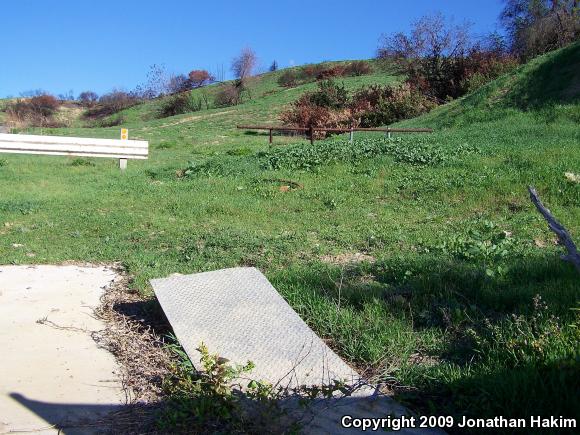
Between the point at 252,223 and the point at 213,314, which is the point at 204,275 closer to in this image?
the point at 213,314

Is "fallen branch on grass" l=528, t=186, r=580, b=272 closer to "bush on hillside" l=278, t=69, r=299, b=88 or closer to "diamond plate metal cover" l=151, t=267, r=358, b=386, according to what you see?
"diamond plate metal cover" l=151, t=267, r=358, b=386

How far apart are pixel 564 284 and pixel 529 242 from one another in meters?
1.63

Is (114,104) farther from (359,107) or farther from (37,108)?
(359,107)

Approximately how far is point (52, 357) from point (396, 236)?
12.1 feet

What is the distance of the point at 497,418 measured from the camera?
2.62 m

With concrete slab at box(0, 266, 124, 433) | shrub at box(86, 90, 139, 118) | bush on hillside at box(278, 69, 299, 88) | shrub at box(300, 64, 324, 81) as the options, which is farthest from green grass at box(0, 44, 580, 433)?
shrub at box(86, 90, 139, 118)

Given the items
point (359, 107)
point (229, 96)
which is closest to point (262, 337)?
point (359, 107)

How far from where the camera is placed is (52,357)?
11.7 feet

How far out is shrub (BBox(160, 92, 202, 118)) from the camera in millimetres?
45188

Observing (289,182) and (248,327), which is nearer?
(248,327)

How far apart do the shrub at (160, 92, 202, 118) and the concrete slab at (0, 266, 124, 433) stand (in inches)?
1620

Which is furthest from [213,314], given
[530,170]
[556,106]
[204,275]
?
[556,106]

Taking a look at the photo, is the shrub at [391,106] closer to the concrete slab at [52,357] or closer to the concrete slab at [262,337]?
the concrete slab at [52,357]

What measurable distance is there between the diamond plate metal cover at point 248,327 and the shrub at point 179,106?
42124mm
